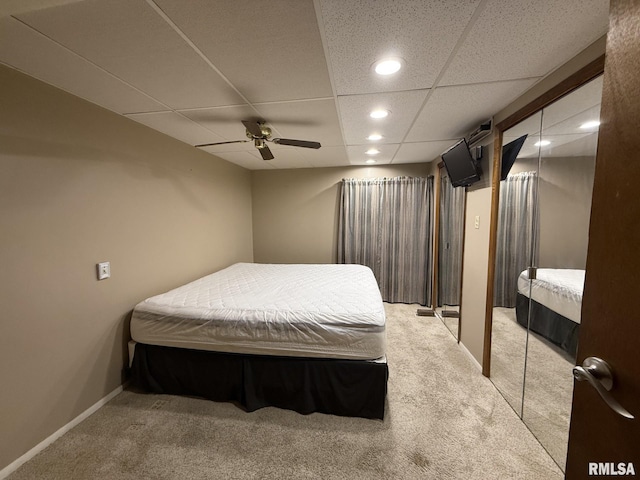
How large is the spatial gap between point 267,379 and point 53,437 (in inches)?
53.6

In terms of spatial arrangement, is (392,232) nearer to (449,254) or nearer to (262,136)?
(449,254)

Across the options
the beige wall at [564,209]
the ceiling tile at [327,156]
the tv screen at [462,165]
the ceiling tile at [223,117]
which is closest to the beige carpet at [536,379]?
the beige wall at [564,209]

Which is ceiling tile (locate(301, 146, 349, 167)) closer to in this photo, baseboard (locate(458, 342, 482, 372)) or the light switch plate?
the light switch plate

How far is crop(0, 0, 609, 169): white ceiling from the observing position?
996 millimetres

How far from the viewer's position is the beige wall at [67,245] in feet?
4.56

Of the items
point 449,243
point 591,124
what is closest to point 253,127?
point 591,124

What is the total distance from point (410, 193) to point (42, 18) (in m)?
3.88

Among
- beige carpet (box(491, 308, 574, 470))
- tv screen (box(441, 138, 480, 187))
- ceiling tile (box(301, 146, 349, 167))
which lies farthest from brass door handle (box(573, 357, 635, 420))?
ceiling tile (box(301, 146, 349, 167))

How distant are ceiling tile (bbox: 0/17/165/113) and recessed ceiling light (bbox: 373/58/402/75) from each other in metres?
1.56

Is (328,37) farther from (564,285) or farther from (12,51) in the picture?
(564,285)

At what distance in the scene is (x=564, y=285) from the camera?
1.43 metres

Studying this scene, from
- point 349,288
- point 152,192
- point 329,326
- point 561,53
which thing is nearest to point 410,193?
point 349,288

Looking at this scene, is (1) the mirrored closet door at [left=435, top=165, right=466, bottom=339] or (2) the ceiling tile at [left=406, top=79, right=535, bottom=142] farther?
(1) the mirrored closet door at [left=435, top=165, right=466, bottom=339]

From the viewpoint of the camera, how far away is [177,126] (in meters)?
2.25
